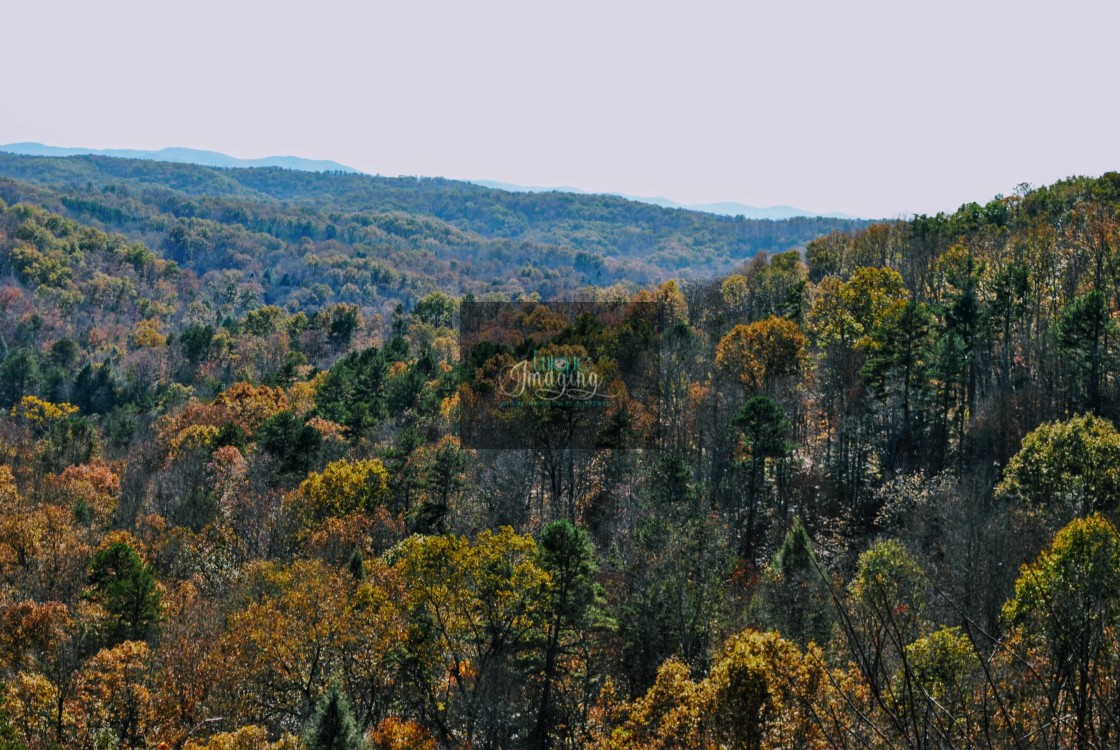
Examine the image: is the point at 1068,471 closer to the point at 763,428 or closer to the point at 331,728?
the point at 763,428

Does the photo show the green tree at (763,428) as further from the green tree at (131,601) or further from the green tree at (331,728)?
the green tree at (131,601)

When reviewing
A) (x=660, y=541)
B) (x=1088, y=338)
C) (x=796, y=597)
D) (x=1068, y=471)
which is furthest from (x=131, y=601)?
(x=1088, y=338)

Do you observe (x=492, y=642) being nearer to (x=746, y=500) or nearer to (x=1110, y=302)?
(x=746, y=500)

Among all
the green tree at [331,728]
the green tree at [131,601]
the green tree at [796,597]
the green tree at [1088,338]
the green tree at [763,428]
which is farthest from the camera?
the green tree at [763,428]

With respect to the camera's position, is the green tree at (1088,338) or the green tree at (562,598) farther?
the green tree at (1088,338)

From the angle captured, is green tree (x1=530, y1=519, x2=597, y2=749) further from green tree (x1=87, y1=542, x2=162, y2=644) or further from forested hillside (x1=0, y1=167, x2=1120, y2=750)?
green tree (x1=87, y1=542, x2=162, y2=644)

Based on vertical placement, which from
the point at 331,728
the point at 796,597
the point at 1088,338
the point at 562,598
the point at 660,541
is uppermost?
the point at 1088,338

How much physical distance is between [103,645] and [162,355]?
103 meters

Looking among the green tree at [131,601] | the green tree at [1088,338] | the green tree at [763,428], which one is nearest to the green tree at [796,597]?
the green tree at [763,428]

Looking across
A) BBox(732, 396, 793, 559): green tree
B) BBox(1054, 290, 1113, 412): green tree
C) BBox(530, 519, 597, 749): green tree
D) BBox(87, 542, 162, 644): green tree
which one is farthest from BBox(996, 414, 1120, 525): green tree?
BBox(87, 542, 162, 644): green tree

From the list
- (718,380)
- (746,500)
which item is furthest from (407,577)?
(718,380)

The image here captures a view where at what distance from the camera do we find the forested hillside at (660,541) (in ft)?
59.6

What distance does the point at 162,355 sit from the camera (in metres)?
121

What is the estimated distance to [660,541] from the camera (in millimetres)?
32125
